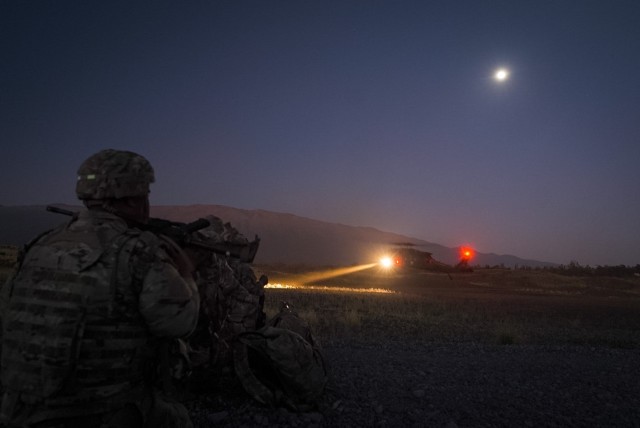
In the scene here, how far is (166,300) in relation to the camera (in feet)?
8.60

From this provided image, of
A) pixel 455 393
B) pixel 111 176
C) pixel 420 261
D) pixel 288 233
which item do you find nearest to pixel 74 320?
pixel 111 176

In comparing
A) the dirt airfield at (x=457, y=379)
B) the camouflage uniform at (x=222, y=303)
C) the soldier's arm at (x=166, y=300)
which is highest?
the soldier's arm at (x=166, y=300)

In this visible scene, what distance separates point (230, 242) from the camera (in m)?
6.53

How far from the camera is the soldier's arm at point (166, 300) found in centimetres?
261

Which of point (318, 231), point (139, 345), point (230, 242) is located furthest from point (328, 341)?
point (318, 231)

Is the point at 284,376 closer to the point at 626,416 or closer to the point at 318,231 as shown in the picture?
the point at 626,416

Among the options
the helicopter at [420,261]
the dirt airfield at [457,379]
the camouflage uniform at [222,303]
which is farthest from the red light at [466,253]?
the camouflage uniform at [222,303]

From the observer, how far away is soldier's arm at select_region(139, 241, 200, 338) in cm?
261

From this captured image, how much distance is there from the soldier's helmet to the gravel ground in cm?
292

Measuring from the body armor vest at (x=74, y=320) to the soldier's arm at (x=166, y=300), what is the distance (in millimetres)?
96

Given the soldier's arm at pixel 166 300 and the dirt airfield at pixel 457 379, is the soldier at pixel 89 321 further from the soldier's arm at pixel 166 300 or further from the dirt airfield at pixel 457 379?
the dirt airfield at pixel 457 379

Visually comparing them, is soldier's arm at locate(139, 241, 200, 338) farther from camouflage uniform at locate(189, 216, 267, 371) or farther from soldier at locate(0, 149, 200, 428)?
camouflage uniform at locate(189, 216, 267, 371)

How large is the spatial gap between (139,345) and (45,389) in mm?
522

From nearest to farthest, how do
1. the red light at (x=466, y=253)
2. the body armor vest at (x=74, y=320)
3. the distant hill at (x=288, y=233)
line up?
1. the body armor vest at (x=74, y=320)
2. the red light at (x=466, y=253)
3. the distant hill at (x=288, y=233)
